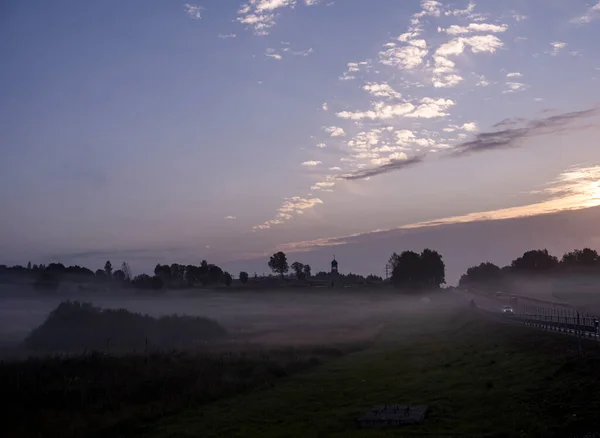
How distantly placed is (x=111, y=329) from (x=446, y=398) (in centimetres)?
8852

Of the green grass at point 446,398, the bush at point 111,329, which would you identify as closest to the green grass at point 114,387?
the green grass at point 446,398

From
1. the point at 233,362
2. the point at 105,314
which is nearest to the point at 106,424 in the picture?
the point at 233,362

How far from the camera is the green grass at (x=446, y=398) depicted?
27.5 meters

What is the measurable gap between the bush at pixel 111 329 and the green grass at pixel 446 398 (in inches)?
2290

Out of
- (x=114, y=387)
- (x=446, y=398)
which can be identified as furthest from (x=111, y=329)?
(x=446, y=398)

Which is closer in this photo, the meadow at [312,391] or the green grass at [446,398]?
the green grass at [446,398]

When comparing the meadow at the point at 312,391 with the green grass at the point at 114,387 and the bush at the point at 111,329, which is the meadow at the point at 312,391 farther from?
the bush at the point at 111,329

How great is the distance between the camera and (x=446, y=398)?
35062 millimetres

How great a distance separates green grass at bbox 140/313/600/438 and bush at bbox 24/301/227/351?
58160 millimetres

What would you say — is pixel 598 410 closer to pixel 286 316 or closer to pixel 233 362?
pixel 233 362

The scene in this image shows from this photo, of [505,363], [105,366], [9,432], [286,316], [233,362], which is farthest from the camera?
[286,316]

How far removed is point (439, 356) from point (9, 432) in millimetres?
38477

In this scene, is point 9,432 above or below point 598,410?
below

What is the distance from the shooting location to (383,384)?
4334 cm
